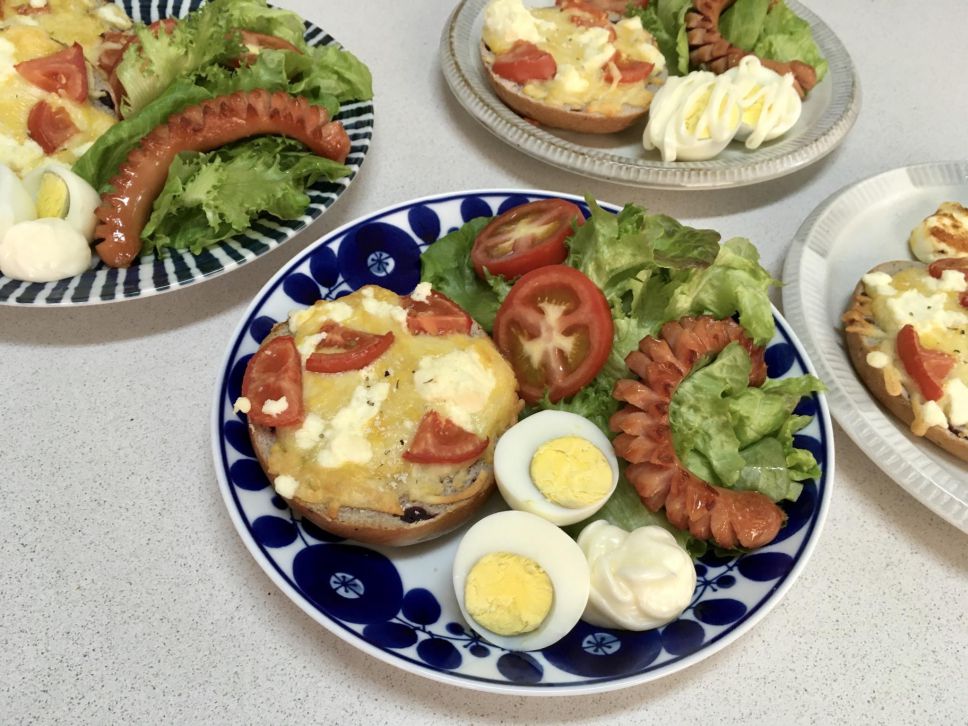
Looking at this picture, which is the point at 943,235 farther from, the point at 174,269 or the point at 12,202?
the point at 12,202

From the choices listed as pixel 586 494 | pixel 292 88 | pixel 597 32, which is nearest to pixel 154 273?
pixel 292 88

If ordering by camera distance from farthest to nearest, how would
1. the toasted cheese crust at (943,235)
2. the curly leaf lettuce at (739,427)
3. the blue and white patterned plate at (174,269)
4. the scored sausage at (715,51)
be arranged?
the scored sausage at (715,51) < the toasted cheese crust at (943,235) < the blue and white patterned plate at (174,269) < the curly leaf lettuce at (739,427)

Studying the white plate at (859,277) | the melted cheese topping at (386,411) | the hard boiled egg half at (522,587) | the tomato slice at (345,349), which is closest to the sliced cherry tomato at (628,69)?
the white plate at (859,277)

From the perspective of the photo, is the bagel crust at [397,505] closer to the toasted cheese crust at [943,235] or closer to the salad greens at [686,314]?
the salad greens at [686,314]

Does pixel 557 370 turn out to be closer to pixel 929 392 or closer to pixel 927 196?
pixel 929 392

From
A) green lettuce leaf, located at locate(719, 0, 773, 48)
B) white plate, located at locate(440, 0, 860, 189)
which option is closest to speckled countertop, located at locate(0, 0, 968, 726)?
white plate, located at locate(440, 0, 860, 189)

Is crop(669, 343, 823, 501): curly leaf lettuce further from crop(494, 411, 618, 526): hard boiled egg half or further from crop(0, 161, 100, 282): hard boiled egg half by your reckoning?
crop(0, 161, 100, 282): hard boiled egg half
